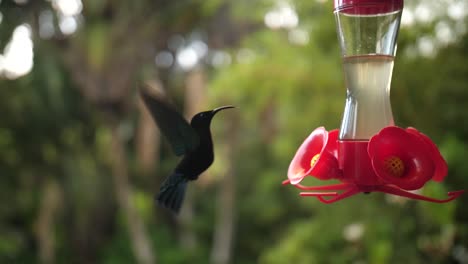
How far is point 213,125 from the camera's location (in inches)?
265

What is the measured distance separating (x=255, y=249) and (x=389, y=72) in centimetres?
705

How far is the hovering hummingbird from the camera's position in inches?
43.2

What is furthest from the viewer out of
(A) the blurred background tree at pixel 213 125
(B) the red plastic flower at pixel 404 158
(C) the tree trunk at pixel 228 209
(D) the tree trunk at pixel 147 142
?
(D) the tree trunk at pixel 147 142

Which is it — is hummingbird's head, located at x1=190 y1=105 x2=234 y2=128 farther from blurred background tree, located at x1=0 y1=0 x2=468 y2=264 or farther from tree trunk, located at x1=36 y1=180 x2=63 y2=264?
tree trunk, located at x1=36 y1=180 x2=63 y2=264

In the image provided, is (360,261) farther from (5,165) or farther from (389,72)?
(5,165)

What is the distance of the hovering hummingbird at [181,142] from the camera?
3.60 ft

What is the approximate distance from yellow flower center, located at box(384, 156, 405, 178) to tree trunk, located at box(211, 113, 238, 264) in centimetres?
576

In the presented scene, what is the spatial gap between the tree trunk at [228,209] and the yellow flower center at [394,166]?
5.76m

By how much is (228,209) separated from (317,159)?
6.39 meters

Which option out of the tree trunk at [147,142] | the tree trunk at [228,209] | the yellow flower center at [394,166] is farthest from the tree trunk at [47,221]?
the yellow flower center at [394,166]

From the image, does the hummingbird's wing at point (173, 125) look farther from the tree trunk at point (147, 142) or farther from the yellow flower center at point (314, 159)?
the tree trunk at point (147, 142)

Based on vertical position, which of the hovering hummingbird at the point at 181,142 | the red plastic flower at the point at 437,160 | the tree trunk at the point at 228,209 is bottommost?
the tree trunk at the point at 228,209

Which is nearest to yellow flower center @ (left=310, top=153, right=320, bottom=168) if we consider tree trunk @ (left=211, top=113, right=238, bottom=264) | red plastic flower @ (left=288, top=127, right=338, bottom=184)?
red plastic flower @ (left=288, top=127, right=338, bottom=184)

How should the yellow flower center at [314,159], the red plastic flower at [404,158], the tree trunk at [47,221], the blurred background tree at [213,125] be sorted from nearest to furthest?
the red plastic flower at [404,158]
the yellow flower center at [314,159]
the blurred background tree at [213,125]
the tree trunk at [47,221]
